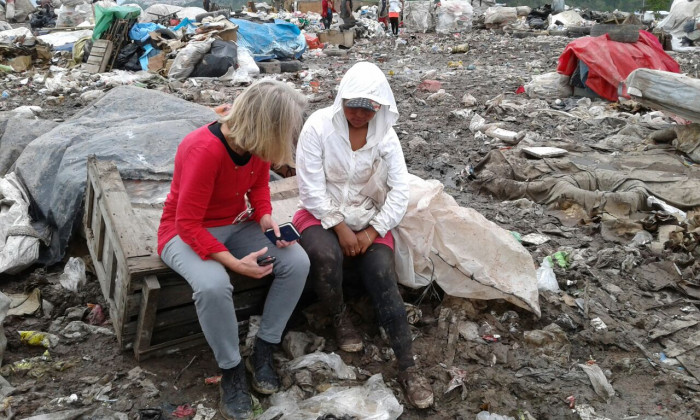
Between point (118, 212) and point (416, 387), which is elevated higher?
point (118, 212)

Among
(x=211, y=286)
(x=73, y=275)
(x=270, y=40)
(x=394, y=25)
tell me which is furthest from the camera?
(x=394, y=25)

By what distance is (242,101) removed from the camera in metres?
2.21

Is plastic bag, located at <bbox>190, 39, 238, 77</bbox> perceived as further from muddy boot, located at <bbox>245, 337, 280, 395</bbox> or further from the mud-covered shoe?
the mud-covered shoe

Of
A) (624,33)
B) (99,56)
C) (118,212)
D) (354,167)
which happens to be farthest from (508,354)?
(99,56)

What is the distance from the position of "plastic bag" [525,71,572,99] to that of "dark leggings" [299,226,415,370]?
273 inches

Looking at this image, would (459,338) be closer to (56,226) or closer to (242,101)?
(242,101)

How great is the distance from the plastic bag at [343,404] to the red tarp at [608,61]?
23.8 feet

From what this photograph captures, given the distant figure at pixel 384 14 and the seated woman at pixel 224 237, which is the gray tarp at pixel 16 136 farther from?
the distant figure at pixel 384 14

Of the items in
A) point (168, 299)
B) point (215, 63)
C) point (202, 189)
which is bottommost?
point (215, 63)

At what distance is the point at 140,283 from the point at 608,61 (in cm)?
801

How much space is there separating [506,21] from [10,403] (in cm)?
1986

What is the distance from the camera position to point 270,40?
39.6 feet

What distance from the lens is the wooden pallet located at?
10.3 metres

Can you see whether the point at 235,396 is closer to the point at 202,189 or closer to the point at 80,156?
the point at 202,189
